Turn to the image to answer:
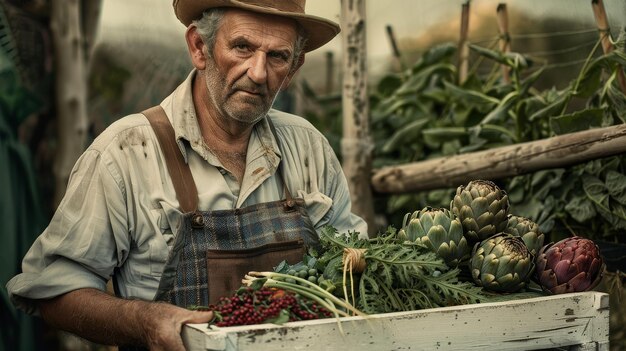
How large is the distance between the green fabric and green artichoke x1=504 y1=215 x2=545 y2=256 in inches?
91.2

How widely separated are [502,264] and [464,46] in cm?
278

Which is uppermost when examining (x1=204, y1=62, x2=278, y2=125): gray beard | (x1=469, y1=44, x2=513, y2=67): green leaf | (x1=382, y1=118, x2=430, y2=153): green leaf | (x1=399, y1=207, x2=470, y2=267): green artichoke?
(x1=469, y1=44, x2=513, y2=67): green leaf

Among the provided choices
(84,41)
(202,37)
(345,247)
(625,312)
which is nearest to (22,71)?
(84,41)

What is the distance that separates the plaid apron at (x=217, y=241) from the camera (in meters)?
2.81

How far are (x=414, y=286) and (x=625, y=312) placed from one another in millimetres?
1685

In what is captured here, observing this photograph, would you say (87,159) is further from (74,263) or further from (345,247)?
(345,247)

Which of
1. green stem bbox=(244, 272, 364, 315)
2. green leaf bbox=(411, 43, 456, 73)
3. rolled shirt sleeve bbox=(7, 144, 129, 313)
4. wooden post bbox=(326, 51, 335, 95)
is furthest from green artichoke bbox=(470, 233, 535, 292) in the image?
wooden post bbox=(326, 51, 335, 95)

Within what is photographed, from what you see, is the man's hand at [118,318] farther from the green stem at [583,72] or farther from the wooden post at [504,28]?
the wooden post at [504,28]

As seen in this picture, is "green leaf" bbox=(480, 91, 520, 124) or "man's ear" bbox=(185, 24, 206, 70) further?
"green leaf" bbox=(480, 91, 520, 124)

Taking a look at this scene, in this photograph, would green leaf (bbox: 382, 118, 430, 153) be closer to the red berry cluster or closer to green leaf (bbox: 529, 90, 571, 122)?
green leaf (bbox: 529, 90, 571, 122)

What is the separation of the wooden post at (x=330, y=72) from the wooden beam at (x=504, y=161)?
126cm

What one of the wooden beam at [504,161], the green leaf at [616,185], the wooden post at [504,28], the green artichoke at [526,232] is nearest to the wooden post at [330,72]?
the wooden beam at [504,161]

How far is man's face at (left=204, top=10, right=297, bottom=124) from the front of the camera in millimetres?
2957

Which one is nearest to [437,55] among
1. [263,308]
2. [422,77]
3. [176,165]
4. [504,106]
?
[422,77]
